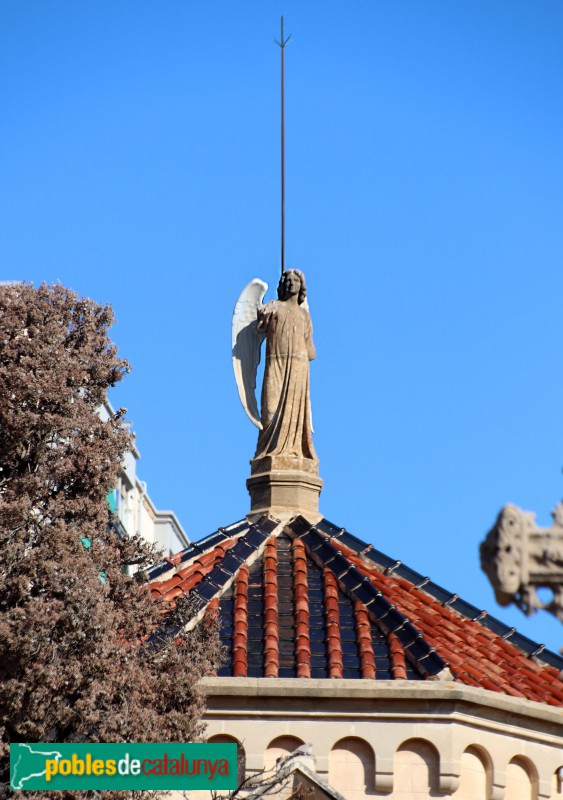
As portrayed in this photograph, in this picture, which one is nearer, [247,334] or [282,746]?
[282,746]

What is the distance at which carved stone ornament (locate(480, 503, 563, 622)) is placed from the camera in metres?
5.91

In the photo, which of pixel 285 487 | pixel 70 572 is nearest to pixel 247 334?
pixel 285 487

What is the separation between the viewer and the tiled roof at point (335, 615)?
68.7ft

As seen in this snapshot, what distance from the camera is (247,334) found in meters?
26.5

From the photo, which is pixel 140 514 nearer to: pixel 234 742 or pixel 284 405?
pixel 284 405

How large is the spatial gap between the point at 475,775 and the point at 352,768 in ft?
5.25

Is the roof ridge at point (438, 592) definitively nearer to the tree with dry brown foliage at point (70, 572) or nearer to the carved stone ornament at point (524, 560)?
the tree with dry brown foliage at point (70, 572)

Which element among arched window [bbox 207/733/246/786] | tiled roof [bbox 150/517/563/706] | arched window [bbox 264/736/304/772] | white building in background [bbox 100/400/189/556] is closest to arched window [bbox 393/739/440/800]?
tiled roof [bbox 150/517/563/706]

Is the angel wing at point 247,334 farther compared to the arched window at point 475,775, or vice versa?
the angel wing at point 247,334

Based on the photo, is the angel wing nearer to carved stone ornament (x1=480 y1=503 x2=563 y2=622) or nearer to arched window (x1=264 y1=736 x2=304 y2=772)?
arched window (x1=264 y1=736 x2=304 y2=772)

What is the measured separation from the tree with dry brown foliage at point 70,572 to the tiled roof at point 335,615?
Result: 63.3 inches

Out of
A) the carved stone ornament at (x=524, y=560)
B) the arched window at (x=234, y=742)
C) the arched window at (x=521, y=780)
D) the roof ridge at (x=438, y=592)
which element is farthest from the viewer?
the roof ridge at (x=438, y=592)

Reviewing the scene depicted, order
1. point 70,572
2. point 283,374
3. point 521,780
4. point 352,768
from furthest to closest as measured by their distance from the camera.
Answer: point 283,374, point 521,780, point 352,768, point 70,572

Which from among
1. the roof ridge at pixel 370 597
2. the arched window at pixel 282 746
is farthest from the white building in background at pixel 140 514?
the arched window at pixel 282 746
